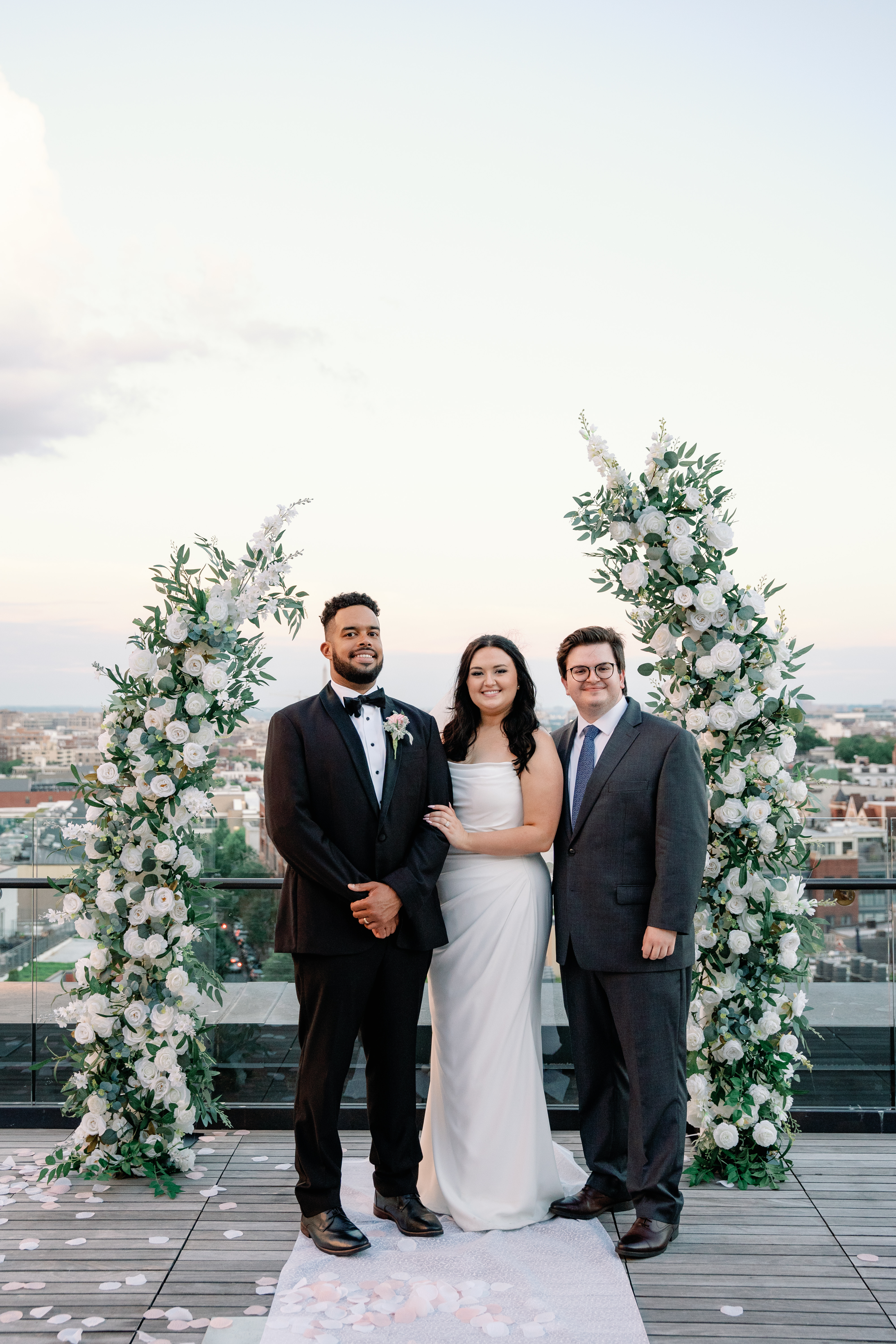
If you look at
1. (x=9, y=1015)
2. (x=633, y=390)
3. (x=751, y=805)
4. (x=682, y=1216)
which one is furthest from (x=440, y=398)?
(x=682, y=1216)

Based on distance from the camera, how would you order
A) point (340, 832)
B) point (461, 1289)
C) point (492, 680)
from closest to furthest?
1. point (461, 1289)
2. point (340, 832)
3. point (492, 680)

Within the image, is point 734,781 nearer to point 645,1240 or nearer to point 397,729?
point 397,729

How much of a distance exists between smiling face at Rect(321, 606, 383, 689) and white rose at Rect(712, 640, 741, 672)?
1.22 meters

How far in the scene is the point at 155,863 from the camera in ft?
11.0

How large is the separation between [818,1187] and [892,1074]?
2.99ft

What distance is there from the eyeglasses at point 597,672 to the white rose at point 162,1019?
1.89m

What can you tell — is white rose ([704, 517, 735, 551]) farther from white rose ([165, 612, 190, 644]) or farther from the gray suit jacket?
white rose ([165, 612, 190, 644])

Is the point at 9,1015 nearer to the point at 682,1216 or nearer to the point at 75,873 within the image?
the point at 75,873

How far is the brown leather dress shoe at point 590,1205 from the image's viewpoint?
115 inches

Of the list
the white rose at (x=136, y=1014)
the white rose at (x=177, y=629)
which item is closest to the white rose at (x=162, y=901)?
the white rose at (x=136, y=1014)

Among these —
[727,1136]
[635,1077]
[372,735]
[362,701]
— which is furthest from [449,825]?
[727,1136]

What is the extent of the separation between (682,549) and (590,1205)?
7.28 ft

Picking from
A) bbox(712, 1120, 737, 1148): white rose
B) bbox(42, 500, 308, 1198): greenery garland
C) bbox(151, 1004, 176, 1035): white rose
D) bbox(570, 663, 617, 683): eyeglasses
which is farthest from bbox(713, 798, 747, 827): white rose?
→ bbox(151, 1004, 176, 1035): white rose

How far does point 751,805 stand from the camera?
3191mm
